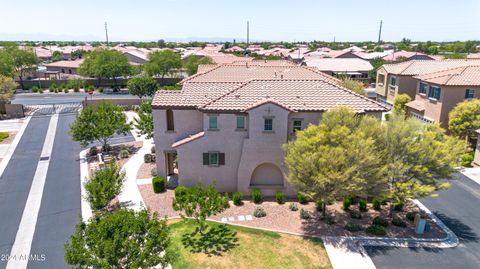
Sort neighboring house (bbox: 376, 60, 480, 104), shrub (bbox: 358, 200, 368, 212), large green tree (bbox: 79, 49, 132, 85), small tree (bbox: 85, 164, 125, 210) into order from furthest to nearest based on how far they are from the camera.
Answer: large green tree (bbox: 79, 49, 132, 85), neighboring house (bbox: 376, 60, 480, 104), shrub (bbox: 358, 200, 368, 212), small tree (bbox: 85, 164, 125, 210)

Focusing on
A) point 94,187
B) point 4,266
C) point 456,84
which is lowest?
point 4,266

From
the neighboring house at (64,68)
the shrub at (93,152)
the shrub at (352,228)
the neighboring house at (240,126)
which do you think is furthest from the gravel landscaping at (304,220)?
the neighboring house at (64,68)

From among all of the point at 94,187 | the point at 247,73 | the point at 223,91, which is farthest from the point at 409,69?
the point at 94,187

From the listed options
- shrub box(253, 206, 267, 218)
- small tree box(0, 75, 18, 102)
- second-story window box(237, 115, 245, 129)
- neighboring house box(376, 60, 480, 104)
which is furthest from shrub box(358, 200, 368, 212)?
small tree box(0, 75, 18, 102)

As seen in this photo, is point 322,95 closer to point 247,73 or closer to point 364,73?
point 247,73

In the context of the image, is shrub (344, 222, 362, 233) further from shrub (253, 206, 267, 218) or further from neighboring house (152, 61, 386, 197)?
neighboring house (152, 61, 386, 197)

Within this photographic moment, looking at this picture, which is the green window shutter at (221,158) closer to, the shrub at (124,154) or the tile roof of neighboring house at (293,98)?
the tile roof of neighboring house at (293,98)

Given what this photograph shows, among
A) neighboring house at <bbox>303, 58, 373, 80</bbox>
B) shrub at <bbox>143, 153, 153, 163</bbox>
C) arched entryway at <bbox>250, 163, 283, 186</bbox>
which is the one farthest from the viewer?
neighboring house at <bbox>303, 58, 373, 80</bbox>
